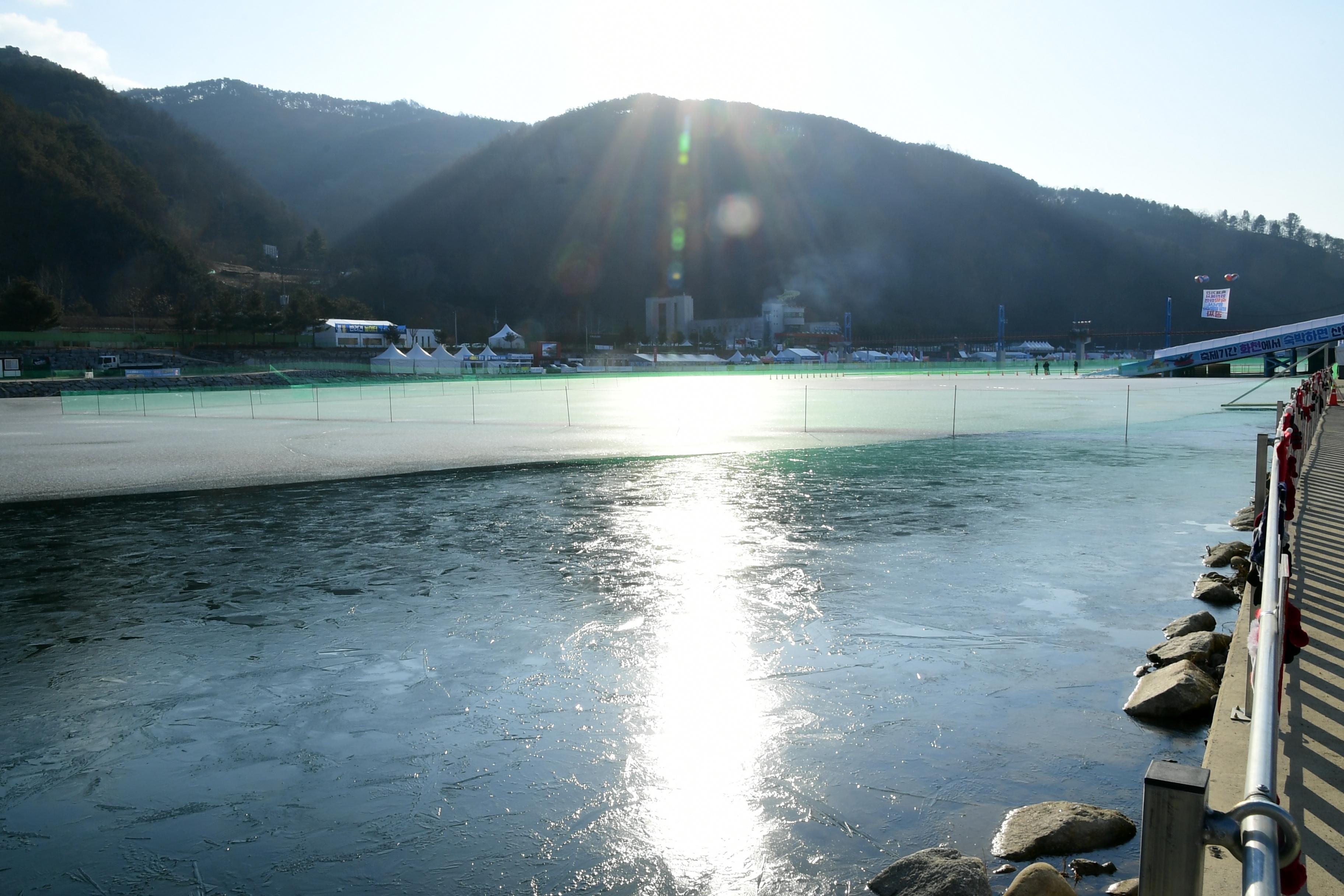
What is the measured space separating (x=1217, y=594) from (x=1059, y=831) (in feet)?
18.5

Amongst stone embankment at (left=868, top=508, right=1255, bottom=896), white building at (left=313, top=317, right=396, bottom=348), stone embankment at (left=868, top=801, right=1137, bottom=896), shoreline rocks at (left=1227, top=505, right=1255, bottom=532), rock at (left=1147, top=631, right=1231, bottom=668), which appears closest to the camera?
stone embankment at (left=868, top=801, right=1137, bottom=896)

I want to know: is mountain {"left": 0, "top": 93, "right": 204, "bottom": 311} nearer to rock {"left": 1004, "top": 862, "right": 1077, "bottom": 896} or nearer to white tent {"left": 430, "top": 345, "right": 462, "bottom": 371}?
white tent {"left": 430, "top": 345, "right": 462, "bottom": 371}

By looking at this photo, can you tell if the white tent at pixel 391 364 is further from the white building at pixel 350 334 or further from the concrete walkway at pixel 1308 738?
the concrete walkway at pixel 1308 738

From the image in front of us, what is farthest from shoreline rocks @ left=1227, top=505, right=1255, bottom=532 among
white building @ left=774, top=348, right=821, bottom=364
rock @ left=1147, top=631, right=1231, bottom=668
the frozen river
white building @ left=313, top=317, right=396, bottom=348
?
white building @ left=313, top=317, right=396, bottom=348

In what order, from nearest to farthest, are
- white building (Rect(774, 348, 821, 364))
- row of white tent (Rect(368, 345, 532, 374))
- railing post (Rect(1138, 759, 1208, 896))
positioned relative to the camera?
1. railing post (Rect(1138, 759, 1208, 896))
2. row of white tent (Rect(368, 345, 532, 374))
3. white building (Rect(774, 348, 821, 364))

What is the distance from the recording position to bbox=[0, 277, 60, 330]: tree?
97.9 meters

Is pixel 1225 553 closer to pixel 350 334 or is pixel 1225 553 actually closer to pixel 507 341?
pixel 350 334

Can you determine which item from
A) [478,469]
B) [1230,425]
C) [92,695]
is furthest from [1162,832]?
[1230,425]

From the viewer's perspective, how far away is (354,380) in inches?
3278

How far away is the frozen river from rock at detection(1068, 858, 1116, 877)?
133 millimetres

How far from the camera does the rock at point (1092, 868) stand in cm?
455

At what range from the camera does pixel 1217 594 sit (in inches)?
367

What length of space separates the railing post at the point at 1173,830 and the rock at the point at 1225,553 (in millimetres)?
9551

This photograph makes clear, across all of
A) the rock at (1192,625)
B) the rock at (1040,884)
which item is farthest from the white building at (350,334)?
the rock at (1040,884)
